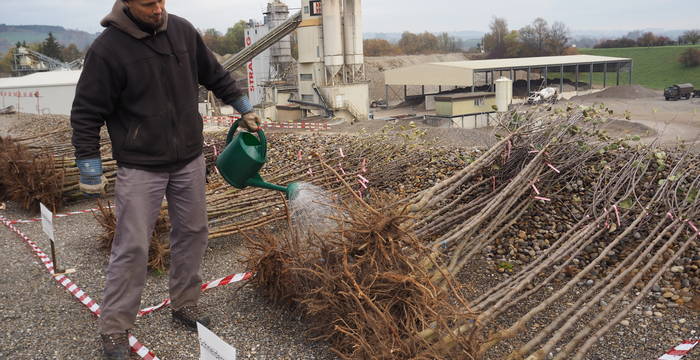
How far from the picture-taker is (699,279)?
13.0 ft

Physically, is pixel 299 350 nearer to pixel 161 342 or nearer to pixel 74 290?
pixel 161 342

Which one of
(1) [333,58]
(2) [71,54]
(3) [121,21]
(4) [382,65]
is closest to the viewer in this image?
(3) [121,21]

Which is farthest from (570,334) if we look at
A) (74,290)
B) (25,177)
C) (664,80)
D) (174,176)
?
(664,80)

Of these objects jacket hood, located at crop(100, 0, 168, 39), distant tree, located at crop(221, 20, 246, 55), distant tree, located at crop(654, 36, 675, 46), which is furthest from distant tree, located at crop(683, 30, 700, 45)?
jacket hood, located at crop(100, 0, 168, 39)

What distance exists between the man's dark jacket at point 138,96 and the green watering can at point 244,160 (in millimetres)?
389

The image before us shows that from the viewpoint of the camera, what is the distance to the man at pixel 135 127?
2635 mm

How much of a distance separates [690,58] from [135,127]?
50941 mm

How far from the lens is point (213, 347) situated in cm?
226

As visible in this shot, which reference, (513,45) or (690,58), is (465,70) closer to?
(690,58)

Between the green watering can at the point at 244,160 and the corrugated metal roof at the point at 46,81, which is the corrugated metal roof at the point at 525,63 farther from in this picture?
the green watering can at the point at 244,160

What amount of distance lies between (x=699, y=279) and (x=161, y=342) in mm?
3740

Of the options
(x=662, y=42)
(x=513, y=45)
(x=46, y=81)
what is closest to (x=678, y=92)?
(x=46, y=81)

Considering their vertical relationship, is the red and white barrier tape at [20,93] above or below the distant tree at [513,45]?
below

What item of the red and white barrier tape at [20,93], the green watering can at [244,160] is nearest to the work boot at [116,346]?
the green watering can at [244,160]
